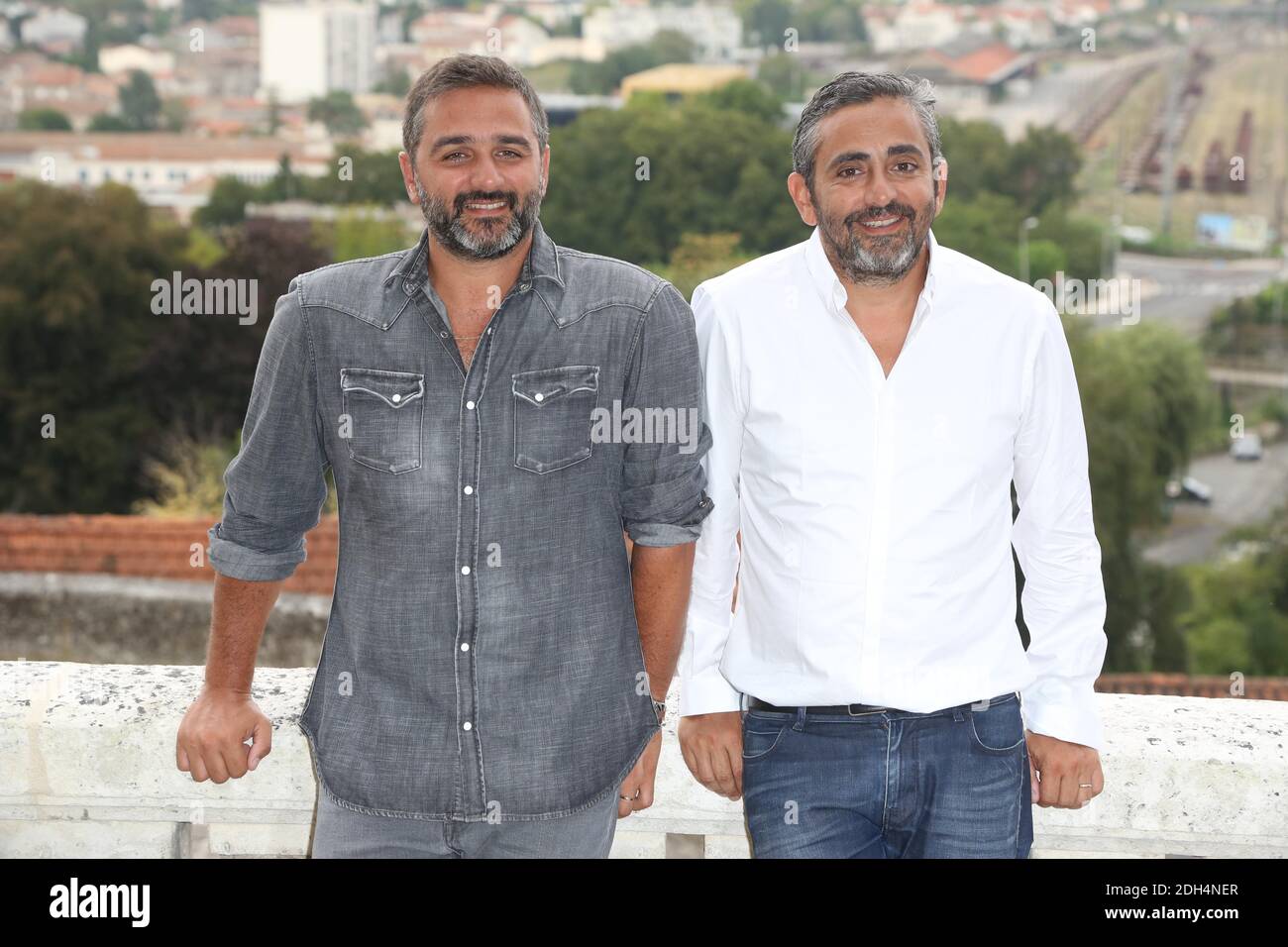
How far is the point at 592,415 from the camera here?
1853mm

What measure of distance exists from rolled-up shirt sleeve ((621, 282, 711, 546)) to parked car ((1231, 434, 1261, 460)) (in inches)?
2057

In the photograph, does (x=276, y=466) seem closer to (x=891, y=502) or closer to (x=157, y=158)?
(x=891, y=502)

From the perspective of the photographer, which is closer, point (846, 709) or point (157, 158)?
point (846, 709)

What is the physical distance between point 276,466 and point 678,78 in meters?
78.6

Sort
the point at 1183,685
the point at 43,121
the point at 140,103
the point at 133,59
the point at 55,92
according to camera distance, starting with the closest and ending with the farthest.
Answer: the point at 1183,685, the point at 43,121, the point at 140,103, the point at 55,92, the point at 133,59

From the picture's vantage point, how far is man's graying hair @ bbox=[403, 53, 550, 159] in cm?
188

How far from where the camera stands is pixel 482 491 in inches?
71.6

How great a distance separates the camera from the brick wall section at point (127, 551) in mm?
10680

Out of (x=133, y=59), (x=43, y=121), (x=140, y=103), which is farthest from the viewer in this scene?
(x=133, y=59)

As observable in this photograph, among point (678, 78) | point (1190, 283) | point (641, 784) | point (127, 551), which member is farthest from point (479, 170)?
point (678, 78)

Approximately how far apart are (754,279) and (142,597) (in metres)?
9.59

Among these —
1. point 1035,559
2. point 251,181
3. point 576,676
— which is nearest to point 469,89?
point 576,676

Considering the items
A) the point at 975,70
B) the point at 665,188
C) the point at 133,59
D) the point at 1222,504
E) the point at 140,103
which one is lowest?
the point at 1222,504

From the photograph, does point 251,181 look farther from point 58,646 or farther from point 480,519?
point 480,519
